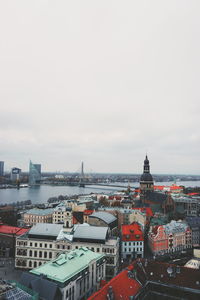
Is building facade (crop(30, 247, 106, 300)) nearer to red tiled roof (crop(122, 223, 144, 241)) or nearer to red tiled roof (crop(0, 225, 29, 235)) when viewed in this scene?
red tiled roof (crop(122, 223, 144, 241))

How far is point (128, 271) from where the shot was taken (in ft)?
71.5

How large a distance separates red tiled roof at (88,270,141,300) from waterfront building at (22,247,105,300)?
3520 millimetres

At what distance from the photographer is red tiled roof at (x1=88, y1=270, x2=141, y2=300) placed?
18.0 metres

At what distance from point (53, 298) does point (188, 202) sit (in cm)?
6781

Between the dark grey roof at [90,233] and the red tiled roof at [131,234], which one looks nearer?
the dark grey roof at [90,233]

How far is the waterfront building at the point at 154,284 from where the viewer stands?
19188mm

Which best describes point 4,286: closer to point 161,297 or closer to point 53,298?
point 53,298

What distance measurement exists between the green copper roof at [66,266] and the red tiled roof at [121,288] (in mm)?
3801

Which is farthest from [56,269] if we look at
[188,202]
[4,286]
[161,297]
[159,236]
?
[188,202]

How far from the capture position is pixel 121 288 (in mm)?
19688

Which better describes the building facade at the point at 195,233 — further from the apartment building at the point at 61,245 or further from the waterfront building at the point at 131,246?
the apartment building at the point at 61,245

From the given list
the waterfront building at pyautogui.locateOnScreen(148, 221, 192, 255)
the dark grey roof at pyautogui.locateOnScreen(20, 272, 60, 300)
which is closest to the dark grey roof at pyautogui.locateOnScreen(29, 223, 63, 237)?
the dark grey roof at pyautogui.locateOnScreen(20, 272, 60, 300)

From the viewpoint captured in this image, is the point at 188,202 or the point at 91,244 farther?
the point at 188,202

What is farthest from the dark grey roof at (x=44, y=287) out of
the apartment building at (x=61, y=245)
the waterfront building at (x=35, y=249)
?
the waterfront building at (x=35, y=249)
